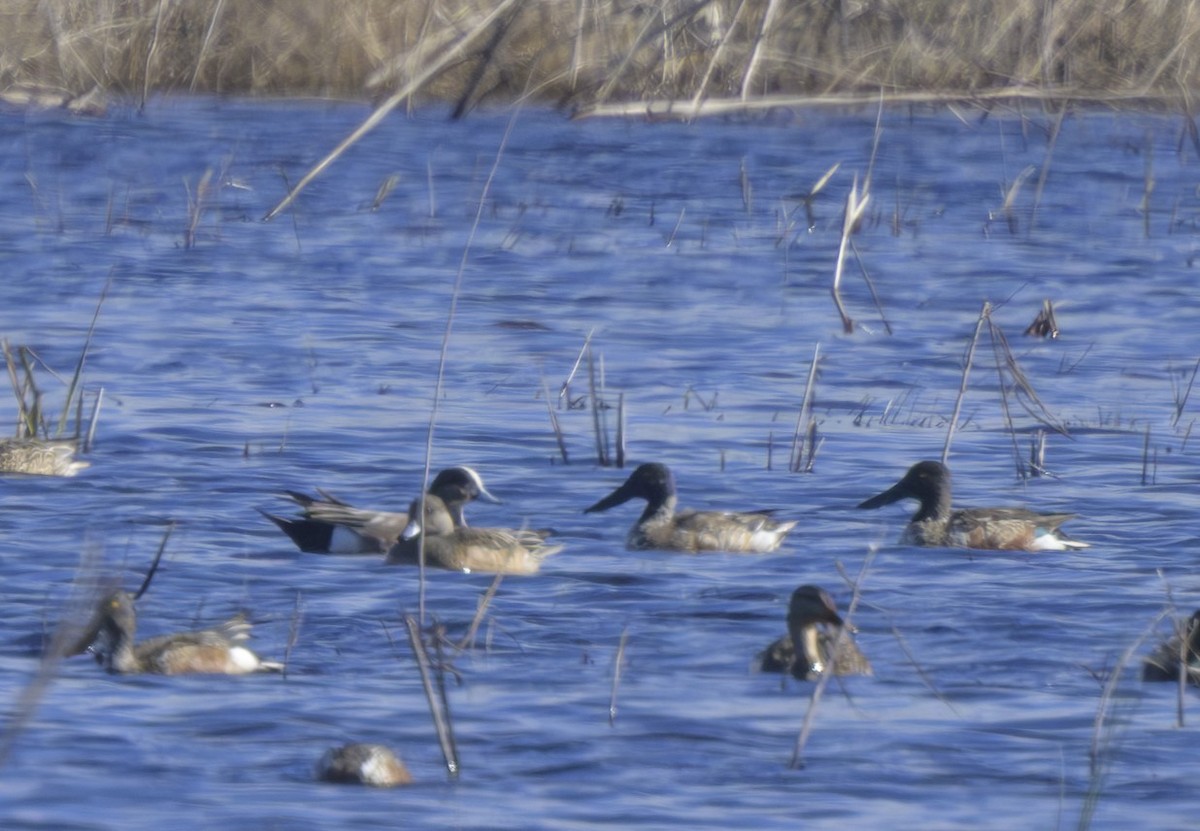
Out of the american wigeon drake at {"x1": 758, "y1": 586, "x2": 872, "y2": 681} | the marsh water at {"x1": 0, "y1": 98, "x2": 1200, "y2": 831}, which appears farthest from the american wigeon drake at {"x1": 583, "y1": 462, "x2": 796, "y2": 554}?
the american wigeon drake at {"x1": 758, "y1": 586, "x2": 872, "y2": 681}

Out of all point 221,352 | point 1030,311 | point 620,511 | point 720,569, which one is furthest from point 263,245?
point 720,569

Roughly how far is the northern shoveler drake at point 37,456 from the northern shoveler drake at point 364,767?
4.13 m

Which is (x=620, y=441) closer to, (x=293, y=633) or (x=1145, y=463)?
(x=1145, y=463)

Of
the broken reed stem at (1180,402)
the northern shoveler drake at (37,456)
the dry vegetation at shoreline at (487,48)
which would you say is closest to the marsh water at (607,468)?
the broken reed stem at (1180,402)

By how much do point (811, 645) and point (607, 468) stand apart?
3.50m

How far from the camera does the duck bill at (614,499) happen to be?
872 centimetres

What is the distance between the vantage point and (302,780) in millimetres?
5082

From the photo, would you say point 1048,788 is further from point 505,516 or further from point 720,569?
point 505,516

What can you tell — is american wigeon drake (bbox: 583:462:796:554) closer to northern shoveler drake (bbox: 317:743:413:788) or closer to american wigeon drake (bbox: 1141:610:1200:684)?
american wigeon drake (bbox: 1141:610:1200:684)

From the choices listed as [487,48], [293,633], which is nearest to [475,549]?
[293,633]

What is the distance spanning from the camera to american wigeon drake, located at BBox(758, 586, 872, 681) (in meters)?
6.05

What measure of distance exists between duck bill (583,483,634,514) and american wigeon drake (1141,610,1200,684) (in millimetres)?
2789

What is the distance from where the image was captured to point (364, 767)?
4.95 meters

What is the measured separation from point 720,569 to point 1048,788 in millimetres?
2827
